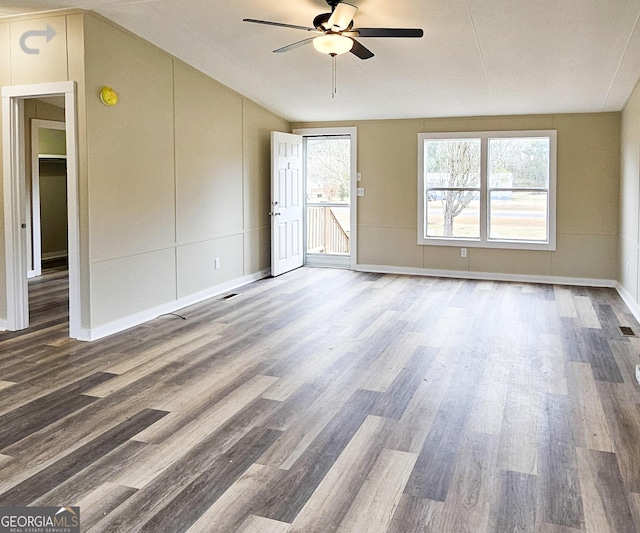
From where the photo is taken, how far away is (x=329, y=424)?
10.3 feet

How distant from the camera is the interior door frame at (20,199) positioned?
15.3 ft

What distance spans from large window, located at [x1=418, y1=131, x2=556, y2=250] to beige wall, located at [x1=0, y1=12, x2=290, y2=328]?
2.64 metres

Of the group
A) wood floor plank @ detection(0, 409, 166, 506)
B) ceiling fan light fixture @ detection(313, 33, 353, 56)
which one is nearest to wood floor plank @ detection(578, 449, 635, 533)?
wood floor plank @ detection(0, 409, 166, 506)

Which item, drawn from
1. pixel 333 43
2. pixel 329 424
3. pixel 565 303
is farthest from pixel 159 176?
pixel 565 303

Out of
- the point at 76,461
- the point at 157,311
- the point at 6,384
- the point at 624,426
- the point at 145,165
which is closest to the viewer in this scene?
the point at 76,461

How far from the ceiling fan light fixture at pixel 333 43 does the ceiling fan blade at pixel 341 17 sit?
0.06m

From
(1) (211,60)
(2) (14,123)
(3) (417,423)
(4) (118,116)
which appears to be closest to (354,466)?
(3) (417,423)

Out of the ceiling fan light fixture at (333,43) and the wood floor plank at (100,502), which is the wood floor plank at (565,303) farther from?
the wood floor plank at (100,502)

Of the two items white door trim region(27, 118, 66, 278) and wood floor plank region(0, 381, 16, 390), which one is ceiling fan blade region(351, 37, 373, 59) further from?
white door trim region(27, 118, 66, 278)

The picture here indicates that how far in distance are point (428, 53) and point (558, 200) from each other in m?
3.10

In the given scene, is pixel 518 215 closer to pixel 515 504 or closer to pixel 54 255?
pixel 515 504

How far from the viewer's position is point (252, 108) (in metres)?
7.50

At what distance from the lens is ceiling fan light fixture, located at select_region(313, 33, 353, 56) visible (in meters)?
4.40

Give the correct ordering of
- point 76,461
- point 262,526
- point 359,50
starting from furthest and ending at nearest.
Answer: point 359,50, point 76,461, point 262,526
